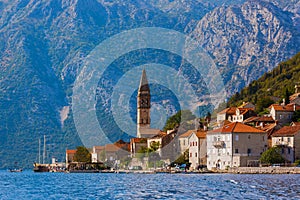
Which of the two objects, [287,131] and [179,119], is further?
[179,119]

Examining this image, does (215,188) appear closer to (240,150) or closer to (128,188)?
(128,188)

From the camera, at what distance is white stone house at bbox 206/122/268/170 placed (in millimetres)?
121812

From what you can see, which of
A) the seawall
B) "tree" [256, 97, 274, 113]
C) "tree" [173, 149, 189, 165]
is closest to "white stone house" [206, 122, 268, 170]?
the seawall

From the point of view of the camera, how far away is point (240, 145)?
122188mm

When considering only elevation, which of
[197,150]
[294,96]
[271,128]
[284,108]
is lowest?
[197,150]

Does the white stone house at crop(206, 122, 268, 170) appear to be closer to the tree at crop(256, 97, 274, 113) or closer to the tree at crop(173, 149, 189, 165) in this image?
the tree at crop(173, 149, 189, 165)

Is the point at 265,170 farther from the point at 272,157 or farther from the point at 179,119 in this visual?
the point at 179,119

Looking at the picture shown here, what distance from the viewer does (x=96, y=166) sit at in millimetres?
165375

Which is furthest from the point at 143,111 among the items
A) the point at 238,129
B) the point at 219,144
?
the point at 238,129

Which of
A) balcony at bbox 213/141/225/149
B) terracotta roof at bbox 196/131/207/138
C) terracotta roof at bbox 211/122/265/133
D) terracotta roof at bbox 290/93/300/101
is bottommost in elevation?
balcony at bbox 213/141/225/149

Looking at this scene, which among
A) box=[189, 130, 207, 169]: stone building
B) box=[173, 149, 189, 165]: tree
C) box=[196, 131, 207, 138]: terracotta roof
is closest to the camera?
box=[189, 130, 207, 169]: stone building

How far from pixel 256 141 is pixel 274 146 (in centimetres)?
306

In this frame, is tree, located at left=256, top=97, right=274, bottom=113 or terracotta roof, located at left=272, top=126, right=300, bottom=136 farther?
tree, located at left=256, top=97, right=274, bottom=113

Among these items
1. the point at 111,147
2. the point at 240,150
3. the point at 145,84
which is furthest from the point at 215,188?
the point at 145,84
